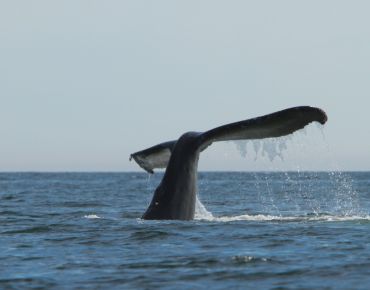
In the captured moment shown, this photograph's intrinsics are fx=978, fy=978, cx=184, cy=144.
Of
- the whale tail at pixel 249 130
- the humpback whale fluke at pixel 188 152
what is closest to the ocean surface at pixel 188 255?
Answer: the humpback whale fluke at pixel 188 152

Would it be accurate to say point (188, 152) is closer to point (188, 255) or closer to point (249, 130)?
point (249, 130)

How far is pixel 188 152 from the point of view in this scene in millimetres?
14500

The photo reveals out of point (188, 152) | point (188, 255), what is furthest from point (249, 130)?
point (188, 255)

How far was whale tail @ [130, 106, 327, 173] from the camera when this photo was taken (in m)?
12.9

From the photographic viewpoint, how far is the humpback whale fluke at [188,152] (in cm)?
1314

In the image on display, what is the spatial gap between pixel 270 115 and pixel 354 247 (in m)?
2.10

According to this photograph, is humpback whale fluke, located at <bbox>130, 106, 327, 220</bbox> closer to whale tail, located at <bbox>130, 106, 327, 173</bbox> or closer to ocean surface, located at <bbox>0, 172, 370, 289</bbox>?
whale tail, located at <bbox>130, 106, 327, 173</bbox>

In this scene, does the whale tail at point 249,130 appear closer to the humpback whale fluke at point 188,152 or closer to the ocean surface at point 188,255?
the humpback whale fluke at point 188,152

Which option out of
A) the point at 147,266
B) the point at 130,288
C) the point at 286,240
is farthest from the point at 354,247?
the point at 130,288

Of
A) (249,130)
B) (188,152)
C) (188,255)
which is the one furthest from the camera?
(188,152)

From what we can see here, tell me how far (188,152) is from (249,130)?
4.00 ft

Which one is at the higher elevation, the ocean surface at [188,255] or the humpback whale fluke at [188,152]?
the humpback whale fluke at [188,152]

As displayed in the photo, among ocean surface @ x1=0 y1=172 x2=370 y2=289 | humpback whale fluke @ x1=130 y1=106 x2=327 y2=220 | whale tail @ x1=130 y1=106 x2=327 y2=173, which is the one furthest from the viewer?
humpback whale fluke @ x1=130 y1=106 x2=327 y2=220

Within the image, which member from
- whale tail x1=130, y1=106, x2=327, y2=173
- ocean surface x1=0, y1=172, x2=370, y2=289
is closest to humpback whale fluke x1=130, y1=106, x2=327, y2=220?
whale tail x1=130, y1=106, x2=327, y2=173
